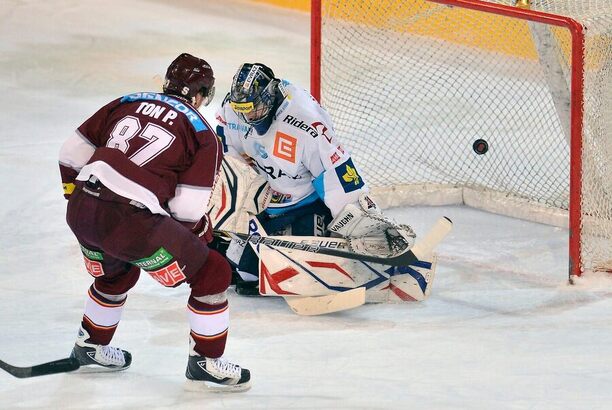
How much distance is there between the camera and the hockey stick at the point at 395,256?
176 inches

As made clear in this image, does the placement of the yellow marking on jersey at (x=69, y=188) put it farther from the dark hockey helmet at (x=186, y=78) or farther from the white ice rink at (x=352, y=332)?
the white ice rink at (x=352, y=332)

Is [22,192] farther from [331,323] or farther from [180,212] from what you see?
[180,212]

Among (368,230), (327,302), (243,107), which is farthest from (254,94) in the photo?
(327,302)

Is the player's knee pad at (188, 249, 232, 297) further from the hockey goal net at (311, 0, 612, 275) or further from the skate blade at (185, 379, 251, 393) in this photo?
the hockey goal net at (311, 0, 612, 275)

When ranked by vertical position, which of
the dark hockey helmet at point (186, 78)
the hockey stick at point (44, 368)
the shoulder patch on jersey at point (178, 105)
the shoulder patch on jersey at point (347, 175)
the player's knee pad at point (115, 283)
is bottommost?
the hockey stick at point (44, 368)

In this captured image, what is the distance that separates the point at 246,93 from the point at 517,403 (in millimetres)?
1359

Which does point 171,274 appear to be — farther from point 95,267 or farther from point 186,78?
point 186,78

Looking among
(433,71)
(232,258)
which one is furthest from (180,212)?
(433,71)

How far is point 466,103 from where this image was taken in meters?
6.32

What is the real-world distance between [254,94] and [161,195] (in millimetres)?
913

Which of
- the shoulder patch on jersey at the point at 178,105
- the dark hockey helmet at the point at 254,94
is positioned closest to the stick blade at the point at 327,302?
the dark hockey helmet at the point at 254,94

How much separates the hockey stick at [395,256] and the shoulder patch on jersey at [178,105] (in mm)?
1015

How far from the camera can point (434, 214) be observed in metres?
5.63

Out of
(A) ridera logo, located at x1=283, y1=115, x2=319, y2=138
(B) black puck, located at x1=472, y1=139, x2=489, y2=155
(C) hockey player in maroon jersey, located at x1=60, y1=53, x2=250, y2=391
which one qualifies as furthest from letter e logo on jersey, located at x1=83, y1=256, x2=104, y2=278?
(B) black puck, located at x1=472, y1=139, x2=489, y2=155
